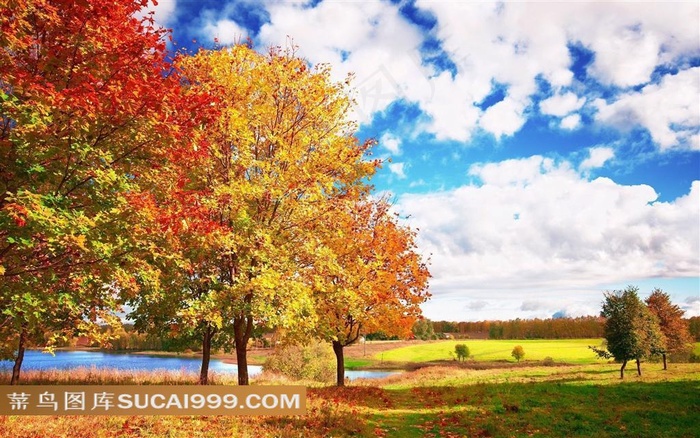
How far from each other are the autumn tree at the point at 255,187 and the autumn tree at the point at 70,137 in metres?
3.48

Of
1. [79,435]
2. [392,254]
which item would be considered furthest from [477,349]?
[79,435]

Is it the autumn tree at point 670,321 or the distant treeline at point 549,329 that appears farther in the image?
the distant treeline at point 549,329

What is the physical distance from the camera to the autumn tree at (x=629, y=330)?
115 feet

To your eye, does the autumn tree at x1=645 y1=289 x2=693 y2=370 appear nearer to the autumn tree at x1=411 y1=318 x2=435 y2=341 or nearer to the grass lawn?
the grass lawn

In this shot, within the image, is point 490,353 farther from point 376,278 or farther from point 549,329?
point 376,278

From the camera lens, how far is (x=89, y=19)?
395 inches

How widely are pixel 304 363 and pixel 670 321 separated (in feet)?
123

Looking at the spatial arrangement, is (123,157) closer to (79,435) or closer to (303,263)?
(79,435)

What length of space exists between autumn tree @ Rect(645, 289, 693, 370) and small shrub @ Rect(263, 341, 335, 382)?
33862 mm

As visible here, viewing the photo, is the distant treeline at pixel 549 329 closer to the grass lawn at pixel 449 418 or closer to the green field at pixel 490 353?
the green field at pixel 490 353

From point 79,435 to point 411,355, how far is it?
10325cm

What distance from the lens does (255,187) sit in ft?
51.7

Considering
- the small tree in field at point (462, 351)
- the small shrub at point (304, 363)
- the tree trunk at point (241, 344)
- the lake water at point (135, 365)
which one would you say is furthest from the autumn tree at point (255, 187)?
the small tree in field at point (462, 351)

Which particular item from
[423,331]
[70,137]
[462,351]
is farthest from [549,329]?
[70,137]
